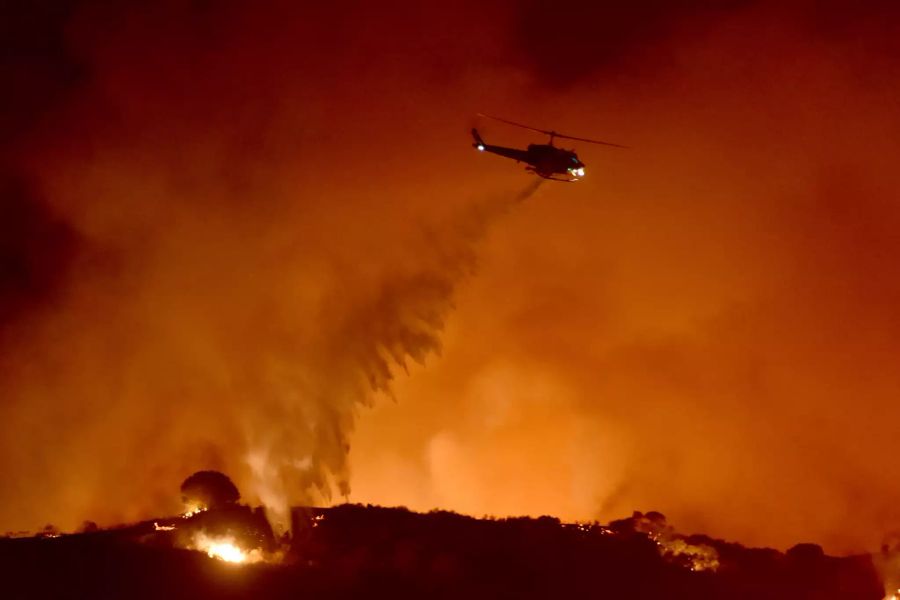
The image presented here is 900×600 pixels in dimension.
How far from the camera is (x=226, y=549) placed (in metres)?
27.6

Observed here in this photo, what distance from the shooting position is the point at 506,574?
92.0 feet

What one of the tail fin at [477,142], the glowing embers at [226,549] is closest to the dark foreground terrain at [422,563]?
the glowing embers at [226,549]

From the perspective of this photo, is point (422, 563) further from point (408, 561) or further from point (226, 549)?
point (226, 549)

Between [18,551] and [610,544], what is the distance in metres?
20.1

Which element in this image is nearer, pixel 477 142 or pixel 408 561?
pixel 408 561

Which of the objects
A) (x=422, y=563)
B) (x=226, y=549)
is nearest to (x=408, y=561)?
(x=422, y=563)

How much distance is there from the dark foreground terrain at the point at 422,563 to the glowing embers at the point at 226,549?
29 centimetres

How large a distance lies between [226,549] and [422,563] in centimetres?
615

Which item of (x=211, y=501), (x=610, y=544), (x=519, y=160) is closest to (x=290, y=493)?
(x=211, y=501)

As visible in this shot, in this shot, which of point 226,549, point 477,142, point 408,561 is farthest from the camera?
point 477,142

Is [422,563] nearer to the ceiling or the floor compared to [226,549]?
nearer to the floor

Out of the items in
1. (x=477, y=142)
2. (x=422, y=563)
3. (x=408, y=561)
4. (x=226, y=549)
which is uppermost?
(x=477, y=142)

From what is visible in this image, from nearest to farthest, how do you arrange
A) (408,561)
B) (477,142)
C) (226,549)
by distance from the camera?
(226,549)
(408,561)
(477,142)

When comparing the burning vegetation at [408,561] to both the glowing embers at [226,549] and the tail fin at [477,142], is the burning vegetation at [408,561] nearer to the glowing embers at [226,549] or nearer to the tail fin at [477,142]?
the glowing embers at [226,549]
